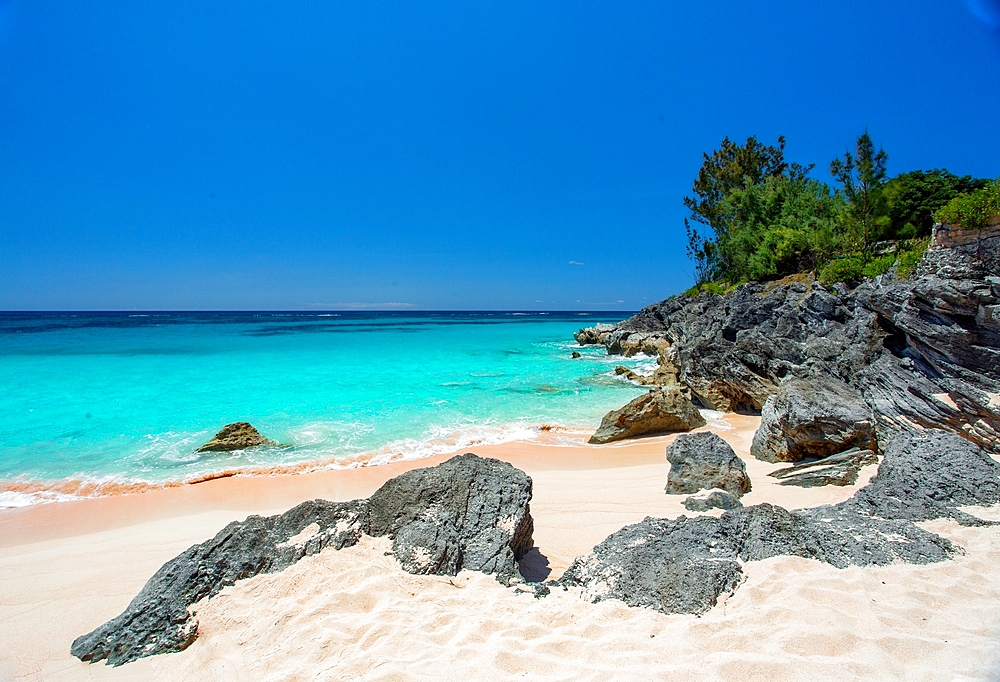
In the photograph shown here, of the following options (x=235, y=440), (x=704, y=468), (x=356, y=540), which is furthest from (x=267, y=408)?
Answer: (x=704, y=468)

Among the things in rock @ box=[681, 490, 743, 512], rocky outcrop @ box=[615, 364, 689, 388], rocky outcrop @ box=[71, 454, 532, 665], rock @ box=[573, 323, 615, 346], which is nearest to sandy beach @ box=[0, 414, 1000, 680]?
rocky outcrop @ box=[71, 454, 532, 665]

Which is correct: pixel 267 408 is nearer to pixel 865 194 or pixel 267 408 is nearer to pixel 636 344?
pixel 636 344

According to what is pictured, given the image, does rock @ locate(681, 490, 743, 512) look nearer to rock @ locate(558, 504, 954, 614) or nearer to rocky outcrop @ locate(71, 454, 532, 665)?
rock @ locate(558, 504, 954, 614)

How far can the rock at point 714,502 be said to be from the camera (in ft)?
18.6

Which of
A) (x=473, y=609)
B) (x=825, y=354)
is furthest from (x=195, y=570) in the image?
(x=825, y=354)

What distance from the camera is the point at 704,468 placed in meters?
6.68

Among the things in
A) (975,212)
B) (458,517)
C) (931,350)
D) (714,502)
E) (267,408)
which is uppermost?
(975,212)

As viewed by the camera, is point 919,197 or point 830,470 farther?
point 919,197

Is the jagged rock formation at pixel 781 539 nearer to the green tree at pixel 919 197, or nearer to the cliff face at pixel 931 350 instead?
the cliff face at pixel 931 350

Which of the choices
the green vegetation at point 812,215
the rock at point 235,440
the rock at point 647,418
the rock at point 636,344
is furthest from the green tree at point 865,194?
the rock at point 235,440

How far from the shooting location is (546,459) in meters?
9.72

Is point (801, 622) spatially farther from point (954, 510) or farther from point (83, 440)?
point (83, 440)

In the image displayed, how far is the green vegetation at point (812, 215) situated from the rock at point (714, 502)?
7.82 m

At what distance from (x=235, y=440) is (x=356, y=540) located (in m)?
8.32
